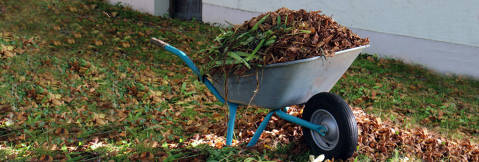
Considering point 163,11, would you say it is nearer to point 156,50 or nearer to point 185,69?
point 156,50

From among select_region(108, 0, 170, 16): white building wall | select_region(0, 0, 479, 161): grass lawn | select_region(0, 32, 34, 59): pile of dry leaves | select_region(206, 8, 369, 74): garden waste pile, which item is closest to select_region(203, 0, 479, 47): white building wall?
select_region(0, 0, 479, 161): grass lawn

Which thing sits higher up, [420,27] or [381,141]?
[420,27]

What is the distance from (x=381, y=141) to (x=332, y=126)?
0.74m

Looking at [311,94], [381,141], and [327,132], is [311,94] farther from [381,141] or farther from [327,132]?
[381,141]

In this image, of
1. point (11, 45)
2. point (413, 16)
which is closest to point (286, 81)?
point (413, 16)

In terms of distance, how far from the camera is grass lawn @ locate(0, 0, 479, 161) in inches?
126

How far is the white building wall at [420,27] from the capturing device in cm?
590

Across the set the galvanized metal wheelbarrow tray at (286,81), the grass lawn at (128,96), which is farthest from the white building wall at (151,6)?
the galvanized metal wheelbarrow tray at (286,81)

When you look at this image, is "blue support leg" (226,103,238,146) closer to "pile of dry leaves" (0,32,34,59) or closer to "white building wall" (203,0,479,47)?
"white building wall" (203,0,479,47)

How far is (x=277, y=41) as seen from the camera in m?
2.64

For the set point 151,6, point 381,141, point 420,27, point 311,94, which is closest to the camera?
point 311,94

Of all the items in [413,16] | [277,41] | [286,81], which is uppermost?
[413,16]

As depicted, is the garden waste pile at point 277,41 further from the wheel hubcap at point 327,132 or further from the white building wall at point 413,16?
the white building wall at point 413,16

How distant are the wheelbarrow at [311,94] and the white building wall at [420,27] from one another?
4.00m
